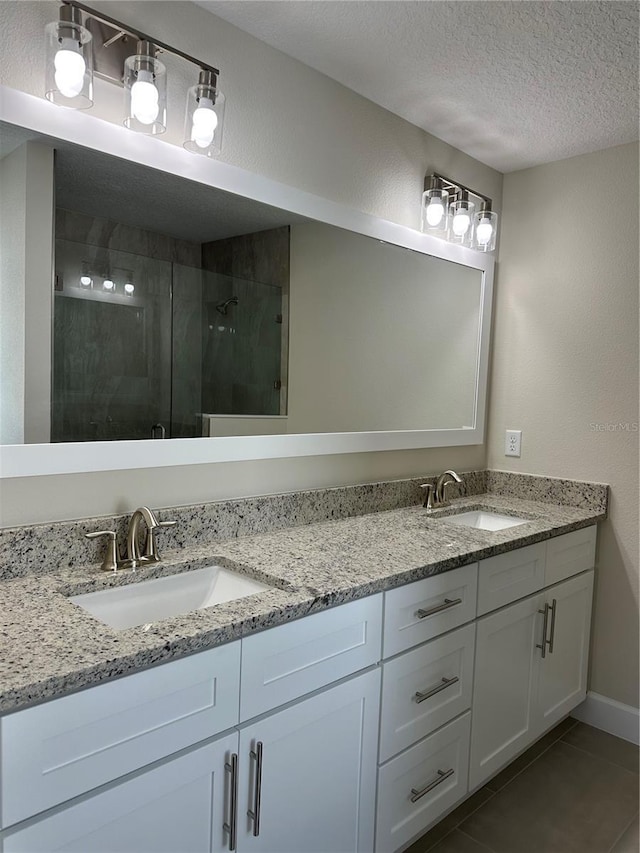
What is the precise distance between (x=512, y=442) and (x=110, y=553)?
1.85m

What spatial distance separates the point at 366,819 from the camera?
4.98 feet

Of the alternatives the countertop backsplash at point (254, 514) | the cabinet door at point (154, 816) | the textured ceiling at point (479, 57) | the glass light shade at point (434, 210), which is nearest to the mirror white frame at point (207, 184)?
the glass light shade at point (434, 210)

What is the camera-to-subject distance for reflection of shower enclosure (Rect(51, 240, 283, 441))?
1.43m

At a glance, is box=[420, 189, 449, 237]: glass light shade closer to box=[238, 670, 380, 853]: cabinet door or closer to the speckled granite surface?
the speckled granite surface

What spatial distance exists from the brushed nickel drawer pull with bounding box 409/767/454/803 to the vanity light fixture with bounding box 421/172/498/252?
5.97 ft

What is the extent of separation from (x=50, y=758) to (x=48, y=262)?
0.99 m

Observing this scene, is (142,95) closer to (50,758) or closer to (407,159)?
(407,159)

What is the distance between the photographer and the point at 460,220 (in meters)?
2.40

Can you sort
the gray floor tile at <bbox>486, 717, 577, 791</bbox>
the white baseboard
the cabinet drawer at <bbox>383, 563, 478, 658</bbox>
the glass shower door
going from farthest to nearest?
the white baseboard < the gray floor tile at <bbox>486, 717, 577, 791</bbox> < the cabinet drawer at <bbox>383, 563, 478, 658</bbox> < the glass shower door

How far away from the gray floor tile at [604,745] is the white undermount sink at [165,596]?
167 centimetres

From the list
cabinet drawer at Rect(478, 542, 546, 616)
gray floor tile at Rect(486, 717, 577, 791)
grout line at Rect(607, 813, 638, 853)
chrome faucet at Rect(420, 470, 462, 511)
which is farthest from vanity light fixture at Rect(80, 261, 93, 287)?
grout line at Rect(607, 813, 638, 853)

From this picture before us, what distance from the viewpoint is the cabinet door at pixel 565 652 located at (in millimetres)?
2189

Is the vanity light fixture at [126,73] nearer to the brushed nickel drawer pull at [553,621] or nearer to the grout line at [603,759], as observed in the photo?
the brushed nickel drawer pull at [553,621]

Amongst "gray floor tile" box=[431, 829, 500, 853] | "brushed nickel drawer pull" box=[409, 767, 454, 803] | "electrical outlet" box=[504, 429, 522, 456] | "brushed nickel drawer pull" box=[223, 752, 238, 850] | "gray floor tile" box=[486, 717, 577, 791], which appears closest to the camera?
"brushed nickel drawer pull" box=[223, 752, 238, 850]
